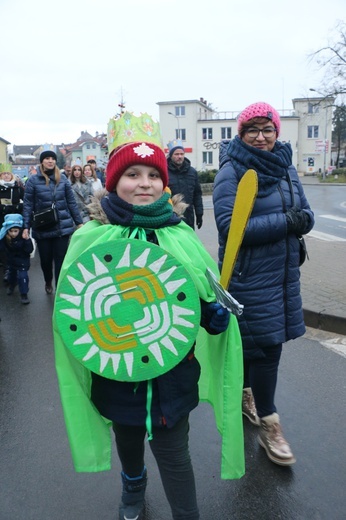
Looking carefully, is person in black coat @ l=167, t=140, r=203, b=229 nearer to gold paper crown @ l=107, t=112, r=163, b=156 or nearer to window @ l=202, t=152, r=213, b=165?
gold paper crown @ l=107, t=112, r=163, b=156

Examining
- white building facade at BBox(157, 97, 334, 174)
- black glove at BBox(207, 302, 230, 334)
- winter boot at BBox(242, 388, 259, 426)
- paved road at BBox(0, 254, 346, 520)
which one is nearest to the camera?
black glove at BBox(207, 302, 230, 334)

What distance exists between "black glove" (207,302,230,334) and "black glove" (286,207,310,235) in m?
0.81

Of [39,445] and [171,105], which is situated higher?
[171,105]

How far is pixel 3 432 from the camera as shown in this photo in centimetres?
304

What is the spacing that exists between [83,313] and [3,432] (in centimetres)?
181

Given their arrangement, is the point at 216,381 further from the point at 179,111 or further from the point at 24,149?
the point at 24,149

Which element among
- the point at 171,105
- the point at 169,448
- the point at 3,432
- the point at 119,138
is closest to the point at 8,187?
the point at 3,432

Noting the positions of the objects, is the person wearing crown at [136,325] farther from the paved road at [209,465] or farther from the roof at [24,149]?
the roof at [24,149]

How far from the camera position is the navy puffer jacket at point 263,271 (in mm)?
2488

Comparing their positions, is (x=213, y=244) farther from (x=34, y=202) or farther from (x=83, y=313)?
(x=83, y=313)

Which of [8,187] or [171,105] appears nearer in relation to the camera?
[8,187]

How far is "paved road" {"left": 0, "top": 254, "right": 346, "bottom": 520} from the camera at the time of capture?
2.29 m

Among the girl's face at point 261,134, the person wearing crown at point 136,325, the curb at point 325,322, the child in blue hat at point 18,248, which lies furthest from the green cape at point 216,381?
the child in blue hat at point 18,248

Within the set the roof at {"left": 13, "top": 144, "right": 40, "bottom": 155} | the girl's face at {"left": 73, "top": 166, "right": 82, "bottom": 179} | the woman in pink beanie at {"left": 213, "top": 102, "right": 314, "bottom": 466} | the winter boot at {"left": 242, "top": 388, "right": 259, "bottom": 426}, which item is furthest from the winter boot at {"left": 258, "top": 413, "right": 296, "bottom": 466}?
the roof at {"left": 13, "top": 144, "right": 40, "bottom": 155}
